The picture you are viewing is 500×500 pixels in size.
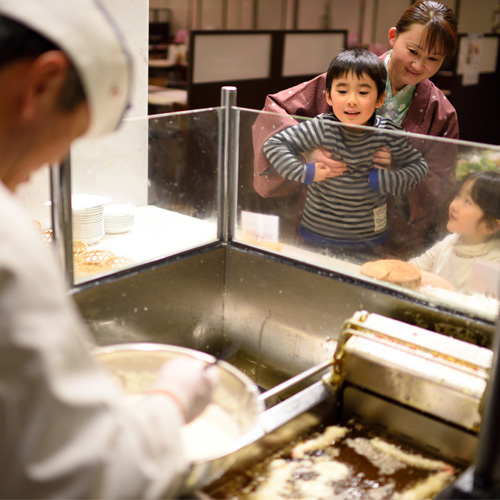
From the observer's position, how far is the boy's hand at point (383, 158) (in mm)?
1533

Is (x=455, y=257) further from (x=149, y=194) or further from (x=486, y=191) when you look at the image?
(x=149, y=194)

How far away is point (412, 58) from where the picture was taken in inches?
84.4

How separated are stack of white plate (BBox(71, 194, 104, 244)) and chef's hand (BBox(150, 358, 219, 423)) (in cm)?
75

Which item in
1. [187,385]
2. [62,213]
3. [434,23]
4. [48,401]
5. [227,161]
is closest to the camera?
[48,401]

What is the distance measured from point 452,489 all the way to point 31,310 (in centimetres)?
58

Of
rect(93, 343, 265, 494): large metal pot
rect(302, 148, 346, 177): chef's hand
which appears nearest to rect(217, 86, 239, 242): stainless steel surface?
rect(302, 148, 346, 177): chef's hand

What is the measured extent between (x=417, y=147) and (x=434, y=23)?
84 centimetres

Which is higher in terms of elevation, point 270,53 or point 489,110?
point 270,53

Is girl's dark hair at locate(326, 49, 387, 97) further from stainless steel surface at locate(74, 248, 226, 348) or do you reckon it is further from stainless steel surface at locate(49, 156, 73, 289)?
stainless steel surface at locate(49, 156, 73, 289)

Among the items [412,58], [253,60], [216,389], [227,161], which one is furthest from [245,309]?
[253,60]

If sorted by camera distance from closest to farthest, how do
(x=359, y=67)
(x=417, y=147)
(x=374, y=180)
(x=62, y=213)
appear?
(x=62, y=213) → (x=417, y=147) → (x=374, y=180) → (x=359, y=67)

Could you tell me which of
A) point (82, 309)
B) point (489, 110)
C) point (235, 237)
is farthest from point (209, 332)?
point (489, 110)

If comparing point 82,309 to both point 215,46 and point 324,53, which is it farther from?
point 324,53

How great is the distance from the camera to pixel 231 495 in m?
1.09
